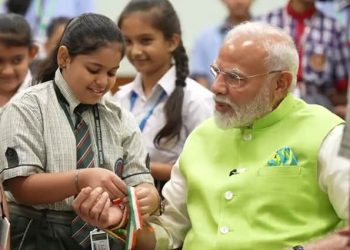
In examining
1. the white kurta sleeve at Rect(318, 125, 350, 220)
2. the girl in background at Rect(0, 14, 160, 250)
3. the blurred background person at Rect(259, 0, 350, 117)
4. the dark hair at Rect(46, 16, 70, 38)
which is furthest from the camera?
the dark hair at Rect(46, 16, 70, 38)

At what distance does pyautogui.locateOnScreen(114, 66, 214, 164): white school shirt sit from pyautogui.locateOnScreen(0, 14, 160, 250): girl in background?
68 centimetres

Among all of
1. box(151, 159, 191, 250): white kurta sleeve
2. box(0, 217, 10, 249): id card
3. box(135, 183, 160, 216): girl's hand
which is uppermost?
box(0, 217, 10, 249): id card

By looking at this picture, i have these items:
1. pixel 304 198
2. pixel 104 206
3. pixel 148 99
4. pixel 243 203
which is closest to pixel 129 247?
pixel 104 206

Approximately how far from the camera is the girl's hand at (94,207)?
2340 mm

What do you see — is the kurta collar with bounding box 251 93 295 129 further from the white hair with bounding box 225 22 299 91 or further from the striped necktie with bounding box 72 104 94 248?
the striped necktie with bounding box 72 104 94 248

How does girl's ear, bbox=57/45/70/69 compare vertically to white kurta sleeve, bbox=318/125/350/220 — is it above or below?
above

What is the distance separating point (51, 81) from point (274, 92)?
0.64 meters

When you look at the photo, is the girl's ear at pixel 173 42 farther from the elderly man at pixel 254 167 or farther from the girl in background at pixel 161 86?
the elderly man at pixel 254 167

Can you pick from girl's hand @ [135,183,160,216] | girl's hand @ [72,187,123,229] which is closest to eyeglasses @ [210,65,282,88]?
girl's hand @ [135,183,160,216]

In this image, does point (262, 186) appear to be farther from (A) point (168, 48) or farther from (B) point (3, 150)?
A: (A) point (168, 48)

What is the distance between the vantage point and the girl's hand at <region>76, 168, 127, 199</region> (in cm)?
236

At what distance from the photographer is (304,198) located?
7.97 ft

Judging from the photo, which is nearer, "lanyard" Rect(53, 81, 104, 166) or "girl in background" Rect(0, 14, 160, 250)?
"girl in background" Rect(0, 14, 160, 250)

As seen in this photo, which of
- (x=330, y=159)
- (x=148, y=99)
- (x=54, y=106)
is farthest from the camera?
(x=148, y=99)
